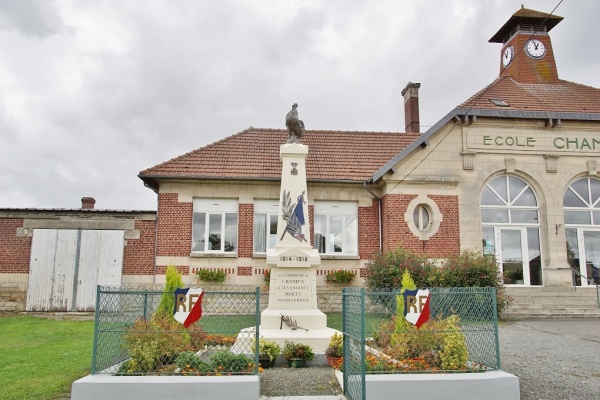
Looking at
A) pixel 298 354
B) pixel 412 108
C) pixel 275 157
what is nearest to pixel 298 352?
pixel 298 354

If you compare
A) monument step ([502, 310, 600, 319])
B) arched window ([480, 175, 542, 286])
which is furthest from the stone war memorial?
arched window ([480, 175, 542, 286])

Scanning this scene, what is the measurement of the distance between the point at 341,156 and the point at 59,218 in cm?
973

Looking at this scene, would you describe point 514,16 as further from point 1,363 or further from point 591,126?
point 1,363

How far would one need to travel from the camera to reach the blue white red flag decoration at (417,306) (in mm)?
6082

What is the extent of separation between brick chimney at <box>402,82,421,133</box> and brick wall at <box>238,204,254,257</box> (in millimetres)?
8956

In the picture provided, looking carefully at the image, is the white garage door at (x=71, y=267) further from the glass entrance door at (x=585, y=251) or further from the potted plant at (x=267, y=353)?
the glass entrance door at (x=585, y=251)

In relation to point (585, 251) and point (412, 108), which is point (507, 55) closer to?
point (412, 108)

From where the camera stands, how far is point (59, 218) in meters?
15.9

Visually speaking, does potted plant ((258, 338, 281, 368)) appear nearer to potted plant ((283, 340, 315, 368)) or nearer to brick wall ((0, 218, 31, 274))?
potted plant ((283, 340, 315, 368))

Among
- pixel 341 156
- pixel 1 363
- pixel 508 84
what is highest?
pixel 508 84

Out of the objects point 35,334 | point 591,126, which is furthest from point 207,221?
point 591,126

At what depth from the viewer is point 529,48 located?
20.6m

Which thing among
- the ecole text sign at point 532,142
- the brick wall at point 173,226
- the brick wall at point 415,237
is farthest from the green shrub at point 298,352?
the ecole text sign at point 532,142

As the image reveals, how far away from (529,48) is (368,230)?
11.0m
